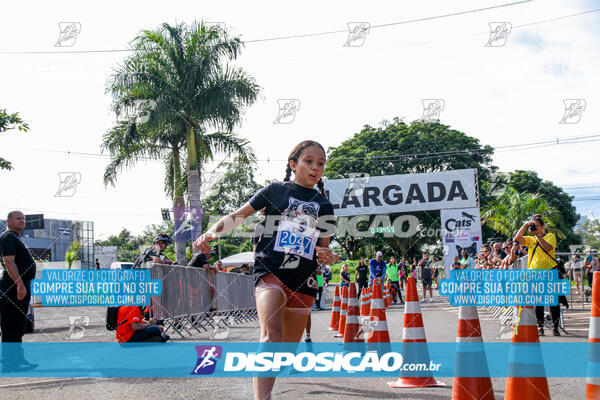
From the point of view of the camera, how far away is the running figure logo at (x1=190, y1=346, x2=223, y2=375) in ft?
20.4

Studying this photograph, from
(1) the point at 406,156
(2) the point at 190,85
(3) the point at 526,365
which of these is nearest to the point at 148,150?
(2) the point at 190,85

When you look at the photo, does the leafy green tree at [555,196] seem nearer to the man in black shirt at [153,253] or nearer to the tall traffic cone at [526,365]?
the man in black shirt at [153,253]

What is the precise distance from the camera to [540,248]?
9.37 meters

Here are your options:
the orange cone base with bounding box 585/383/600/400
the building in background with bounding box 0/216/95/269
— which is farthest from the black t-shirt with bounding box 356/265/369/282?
the building in background with bounding box 0/216/95/269

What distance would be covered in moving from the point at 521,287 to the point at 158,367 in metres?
6.86

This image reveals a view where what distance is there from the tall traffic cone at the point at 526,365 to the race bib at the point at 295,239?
59.1 inches

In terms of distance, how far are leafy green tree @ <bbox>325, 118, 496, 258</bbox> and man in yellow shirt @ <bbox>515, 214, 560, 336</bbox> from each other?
33949 mm

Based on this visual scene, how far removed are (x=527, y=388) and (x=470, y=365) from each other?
46 centimetres

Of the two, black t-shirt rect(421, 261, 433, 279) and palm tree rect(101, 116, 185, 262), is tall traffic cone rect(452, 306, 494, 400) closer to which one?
black t-shirt rect(421, 261, 433, 279)

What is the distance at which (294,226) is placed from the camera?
146 inches

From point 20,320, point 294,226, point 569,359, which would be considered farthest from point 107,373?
point 569,359

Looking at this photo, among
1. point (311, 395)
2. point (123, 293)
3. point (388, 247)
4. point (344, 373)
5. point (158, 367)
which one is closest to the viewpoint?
point (311, 395)

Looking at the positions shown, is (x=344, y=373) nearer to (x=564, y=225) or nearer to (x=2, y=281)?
(x=2, y=281)

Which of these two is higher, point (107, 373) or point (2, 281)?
point (2, 281)
